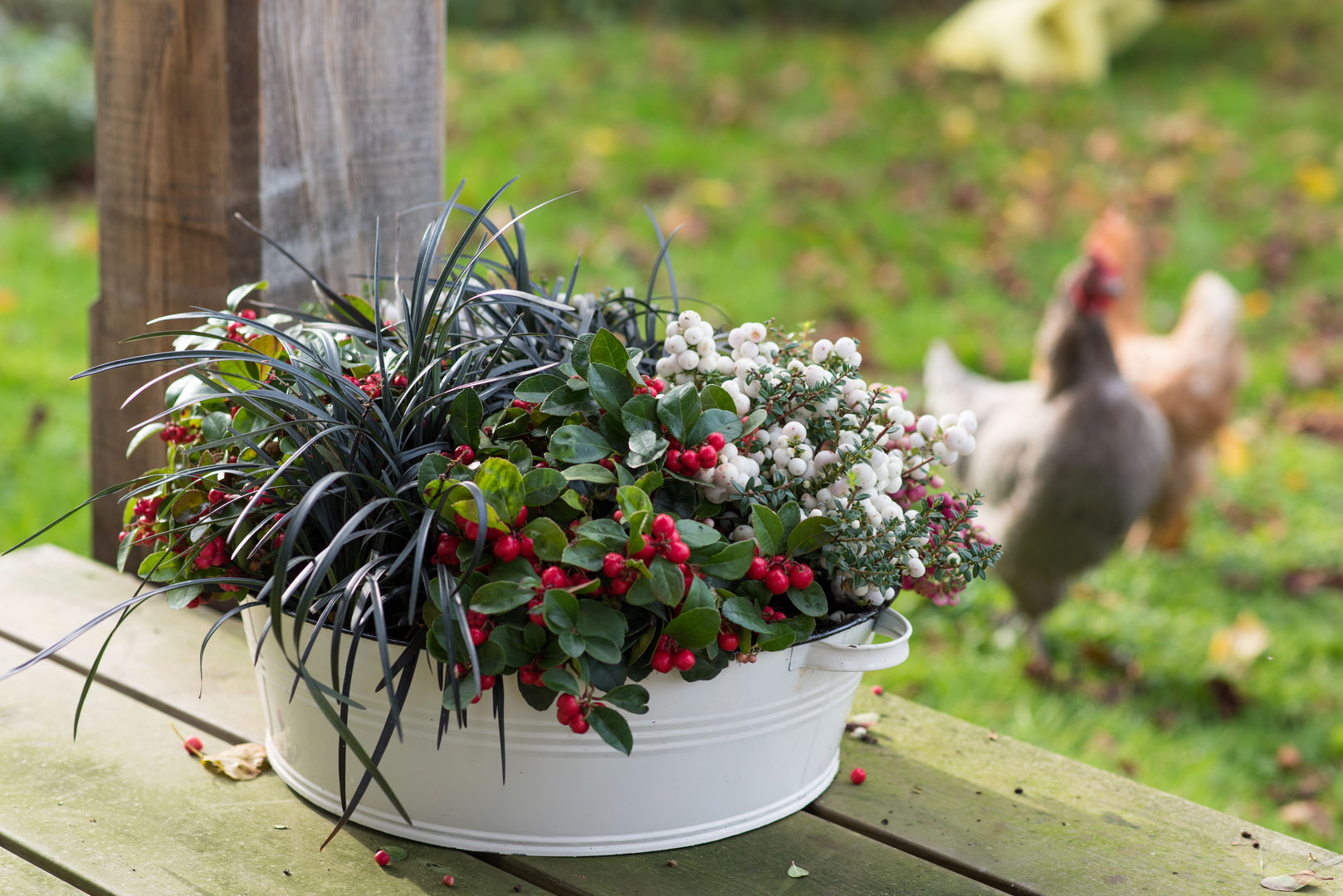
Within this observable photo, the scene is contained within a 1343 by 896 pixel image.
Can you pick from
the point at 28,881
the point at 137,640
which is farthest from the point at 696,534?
the point at 137,640

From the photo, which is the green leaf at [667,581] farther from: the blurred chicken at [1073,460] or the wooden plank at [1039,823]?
the blurred chicken at [1073,460]

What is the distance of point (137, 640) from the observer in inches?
60.5

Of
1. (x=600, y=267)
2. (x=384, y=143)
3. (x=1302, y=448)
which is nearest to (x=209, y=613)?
(x=384, y=143)

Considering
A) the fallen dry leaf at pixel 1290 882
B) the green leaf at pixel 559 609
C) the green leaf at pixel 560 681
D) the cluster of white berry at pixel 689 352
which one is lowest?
the fallen dry leaf at pixel 1290 882

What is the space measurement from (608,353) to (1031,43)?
6233 mm

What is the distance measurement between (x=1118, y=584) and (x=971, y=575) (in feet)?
8.18

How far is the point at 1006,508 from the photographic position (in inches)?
116

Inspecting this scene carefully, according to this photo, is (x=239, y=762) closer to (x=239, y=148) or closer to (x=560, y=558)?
(x=560, y=558)

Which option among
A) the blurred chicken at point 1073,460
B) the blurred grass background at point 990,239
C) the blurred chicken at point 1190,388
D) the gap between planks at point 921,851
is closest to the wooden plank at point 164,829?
the gap between planks at point 921,851

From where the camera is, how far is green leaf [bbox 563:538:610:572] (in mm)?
965

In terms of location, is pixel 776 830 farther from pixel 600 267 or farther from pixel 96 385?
pixel 600 267

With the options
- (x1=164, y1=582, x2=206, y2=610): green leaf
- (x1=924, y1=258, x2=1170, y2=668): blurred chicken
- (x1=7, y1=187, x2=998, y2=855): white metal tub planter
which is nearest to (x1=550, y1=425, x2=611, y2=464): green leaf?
(x1=7, y1=187, x2=998, y2=855): white metal tub planter

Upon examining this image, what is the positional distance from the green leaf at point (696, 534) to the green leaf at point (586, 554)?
7cm

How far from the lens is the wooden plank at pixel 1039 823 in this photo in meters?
1.16
